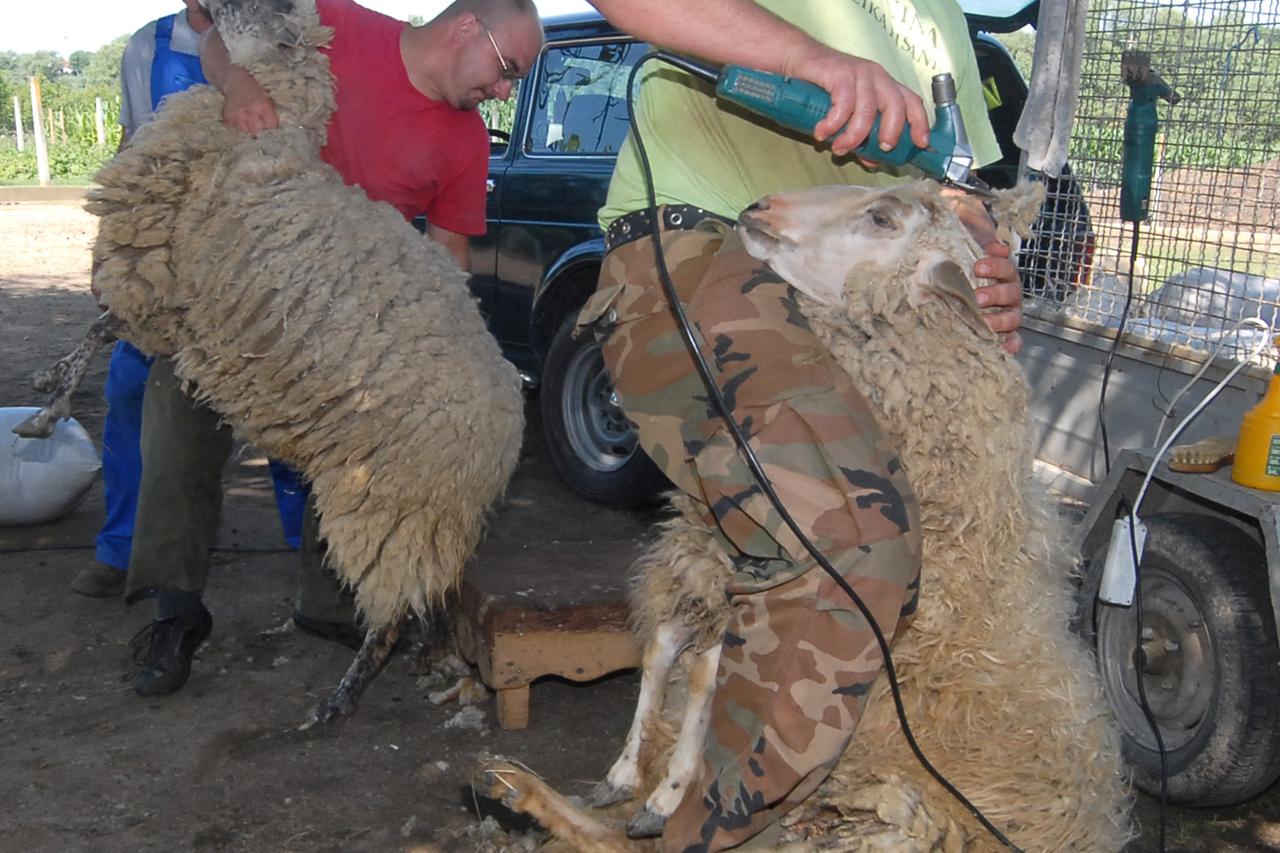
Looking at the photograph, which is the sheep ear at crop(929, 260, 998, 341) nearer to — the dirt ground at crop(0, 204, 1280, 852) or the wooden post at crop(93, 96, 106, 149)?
the dirt ground at crop(0, 204, 1280, 852)

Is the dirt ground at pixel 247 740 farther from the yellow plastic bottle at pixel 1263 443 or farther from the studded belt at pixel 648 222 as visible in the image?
the studded belt at pixel 648 222

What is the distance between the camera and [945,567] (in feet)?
7.07

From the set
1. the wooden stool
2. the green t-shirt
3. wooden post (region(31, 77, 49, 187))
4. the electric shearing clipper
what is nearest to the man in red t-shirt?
the wooden stool

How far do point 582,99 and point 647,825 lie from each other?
4.07 metres

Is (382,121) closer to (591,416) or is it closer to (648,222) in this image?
(648,222)

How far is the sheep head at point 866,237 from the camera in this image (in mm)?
2129

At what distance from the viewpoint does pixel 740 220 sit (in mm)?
2137

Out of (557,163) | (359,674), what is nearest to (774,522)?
(359,674)

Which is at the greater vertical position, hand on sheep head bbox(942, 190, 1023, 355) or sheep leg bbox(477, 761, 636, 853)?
hand on sheep head bbox(942, 190, 1023, 355)

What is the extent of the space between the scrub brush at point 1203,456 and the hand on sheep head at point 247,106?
2498 mm

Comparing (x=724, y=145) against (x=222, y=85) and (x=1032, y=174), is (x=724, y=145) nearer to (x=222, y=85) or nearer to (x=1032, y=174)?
(x=222, y=85)

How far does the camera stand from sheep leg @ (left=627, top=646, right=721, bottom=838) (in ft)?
7.45

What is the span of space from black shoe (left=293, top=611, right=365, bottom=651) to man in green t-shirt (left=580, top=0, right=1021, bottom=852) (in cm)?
185

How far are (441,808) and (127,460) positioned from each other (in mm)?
1885
